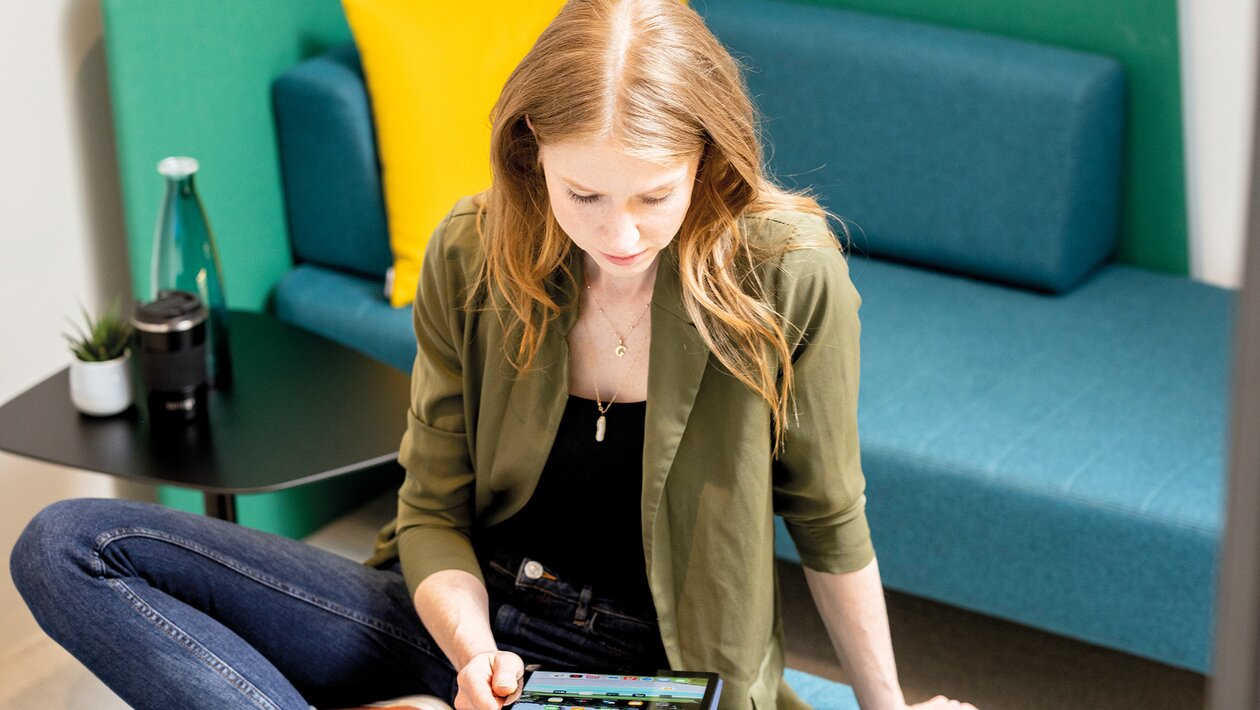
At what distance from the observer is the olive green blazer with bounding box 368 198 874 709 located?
51.4 inches

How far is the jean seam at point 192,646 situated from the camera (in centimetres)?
134

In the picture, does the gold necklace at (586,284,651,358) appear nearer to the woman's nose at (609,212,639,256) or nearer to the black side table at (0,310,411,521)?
the woman's nose at (609,212,639,256)

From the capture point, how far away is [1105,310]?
237 cm

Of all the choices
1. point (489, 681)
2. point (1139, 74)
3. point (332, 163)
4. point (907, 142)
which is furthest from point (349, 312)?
point (1139, 74)

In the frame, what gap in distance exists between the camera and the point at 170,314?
1860 mm

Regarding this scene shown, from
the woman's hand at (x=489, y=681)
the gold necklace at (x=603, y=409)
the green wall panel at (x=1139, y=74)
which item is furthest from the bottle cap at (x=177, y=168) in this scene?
the green wall panel at (x=1139, y=74)

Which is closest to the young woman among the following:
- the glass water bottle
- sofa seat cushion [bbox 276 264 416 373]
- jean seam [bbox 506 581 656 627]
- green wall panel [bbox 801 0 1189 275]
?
jean seam [bbox 506 581 656 627]

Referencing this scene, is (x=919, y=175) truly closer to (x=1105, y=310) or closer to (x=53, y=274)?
(x=1105, y=310)

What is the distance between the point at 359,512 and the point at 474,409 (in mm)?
1292

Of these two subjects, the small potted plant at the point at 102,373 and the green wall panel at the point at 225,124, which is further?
the green wall panel at the point at 225,124

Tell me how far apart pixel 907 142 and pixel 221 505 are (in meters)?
1.29

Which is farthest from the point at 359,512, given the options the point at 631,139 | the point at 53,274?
the point at 631,139

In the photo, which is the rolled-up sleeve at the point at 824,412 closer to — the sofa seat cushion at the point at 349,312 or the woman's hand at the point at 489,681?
the woman's hand at the point at 489,681

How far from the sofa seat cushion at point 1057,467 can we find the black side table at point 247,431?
679mm
